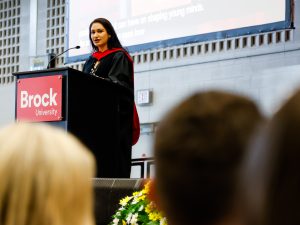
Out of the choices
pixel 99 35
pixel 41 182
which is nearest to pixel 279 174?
pixel 41 182

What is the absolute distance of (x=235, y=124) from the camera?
657 mm

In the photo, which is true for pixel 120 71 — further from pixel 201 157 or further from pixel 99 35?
pixel 201 157

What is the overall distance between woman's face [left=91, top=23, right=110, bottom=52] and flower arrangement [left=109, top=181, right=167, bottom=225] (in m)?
2.01

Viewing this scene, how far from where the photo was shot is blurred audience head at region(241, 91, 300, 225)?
0.44 m

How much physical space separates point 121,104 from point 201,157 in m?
4.14

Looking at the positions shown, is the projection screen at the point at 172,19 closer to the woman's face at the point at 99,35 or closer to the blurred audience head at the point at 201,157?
the woman's face at the point at 99,35

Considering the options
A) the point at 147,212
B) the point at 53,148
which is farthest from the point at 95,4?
the point at 53,148

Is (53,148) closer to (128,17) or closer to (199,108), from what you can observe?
(199,108)

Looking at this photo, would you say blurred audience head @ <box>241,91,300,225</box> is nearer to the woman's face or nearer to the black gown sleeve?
the black gown sleeve

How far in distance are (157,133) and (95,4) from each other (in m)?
7.80

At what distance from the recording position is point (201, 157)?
64 cm

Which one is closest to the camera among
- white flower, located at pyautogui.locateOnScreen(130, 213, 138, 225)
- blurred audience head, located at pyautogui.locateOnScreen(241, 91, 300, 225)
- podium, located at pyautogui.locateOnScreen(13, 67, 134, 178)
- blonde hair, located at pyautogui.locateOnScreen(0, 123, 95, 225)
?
blurred audience head, located at pyautogui.locateOnScreen(241, 91, 300, 225)

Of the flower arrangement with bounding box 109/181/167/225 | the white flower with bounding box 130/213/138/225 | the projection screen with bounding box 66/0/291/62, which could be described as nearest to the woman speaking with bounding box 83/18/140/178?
the flower arrangement with bounding box 109/181/167/225

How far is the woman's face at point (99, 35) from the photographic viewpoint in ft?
15.9
